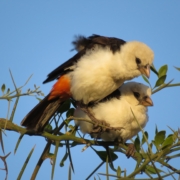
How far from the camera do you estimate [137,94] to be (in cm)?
290

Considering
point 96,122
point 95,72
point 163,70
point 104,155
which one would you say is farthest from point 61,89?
point 163,70

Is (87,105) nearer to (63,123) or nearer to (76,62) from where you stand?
(76,62)

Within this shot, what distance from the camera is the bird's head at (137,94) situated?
2863mm

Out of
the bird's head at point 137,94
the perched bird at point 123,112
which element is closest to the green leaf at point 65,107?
the perched bird at point 123,112

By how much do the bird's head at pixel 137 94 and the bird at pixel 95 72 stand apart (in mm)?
94

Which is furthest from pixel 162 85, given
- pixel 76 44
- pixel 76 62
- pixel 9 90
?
pixel 76 44

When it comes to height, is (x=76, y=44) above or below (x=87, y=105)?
above

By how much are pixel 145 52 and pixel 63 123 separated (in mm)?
1028

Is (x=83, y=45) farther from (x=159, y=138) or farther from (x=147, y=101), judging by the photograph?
(x=159, y=138)

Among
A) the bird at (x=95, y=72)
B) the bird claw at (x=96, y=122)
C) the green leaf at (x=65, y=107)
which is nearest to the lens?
the bird claw at (x=96, y=122)

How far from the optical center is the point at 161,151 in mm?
1253

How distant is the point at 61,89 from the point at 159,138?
5.43ft

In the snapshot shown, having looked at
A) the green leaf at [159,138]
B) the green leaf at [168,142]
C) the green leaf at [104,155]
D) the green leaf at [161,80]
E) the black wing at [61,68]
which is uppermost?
the black wing at [61,68]

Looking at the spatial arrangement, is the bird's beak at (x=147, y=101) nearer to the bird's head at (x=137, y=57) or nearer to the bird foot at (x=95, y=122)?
the bird's head at (x=137, y=57)
